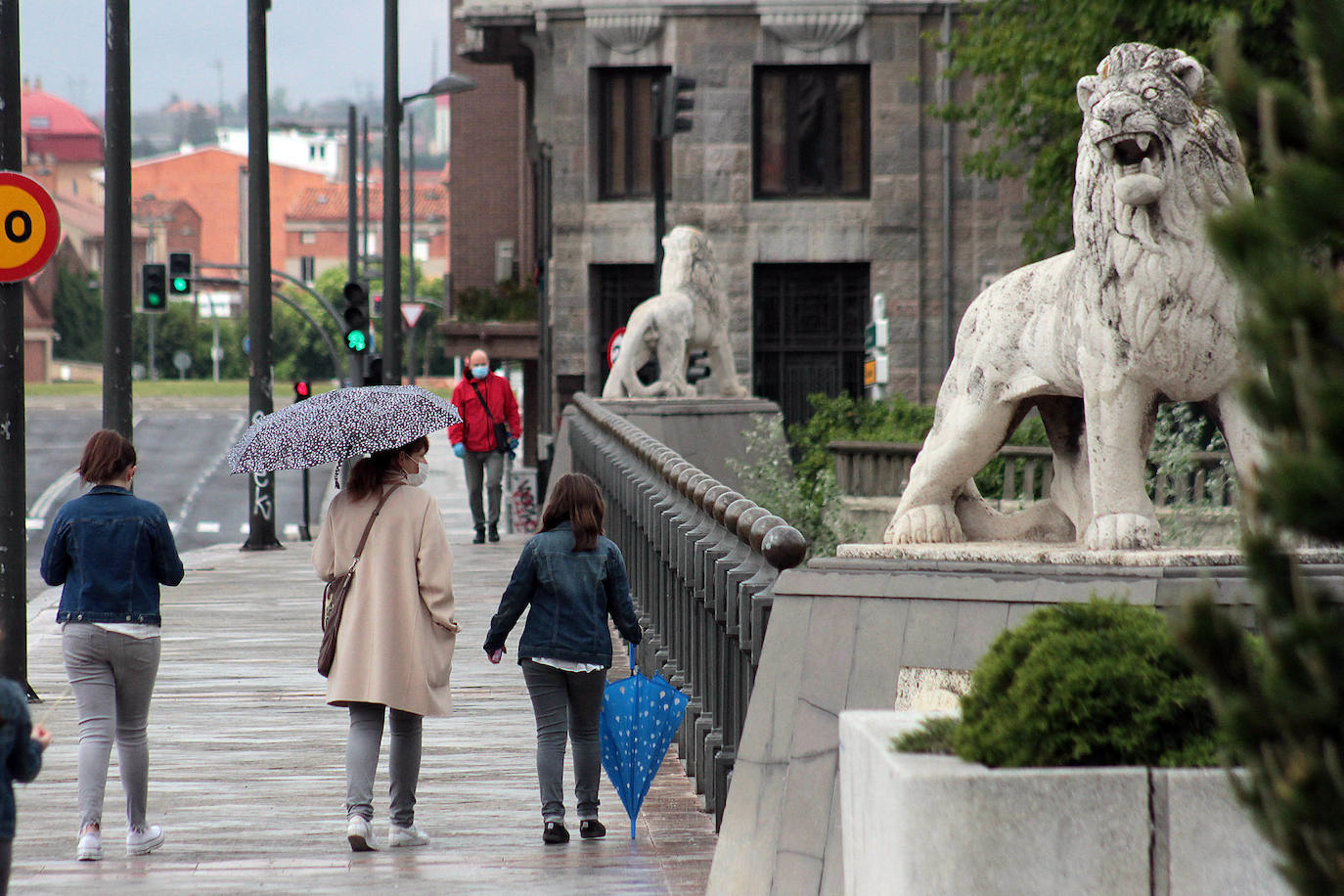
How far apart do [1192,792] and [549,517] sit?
4.20 m

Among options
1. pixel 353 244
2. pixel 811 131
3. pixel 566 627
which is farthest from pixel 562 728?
pixel 353 244

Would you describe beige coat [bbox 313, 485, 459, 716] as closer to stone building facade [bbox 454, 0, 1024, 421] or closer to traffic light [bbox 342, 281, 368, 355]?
traffic light [bbox 342, 281, 368, 355]

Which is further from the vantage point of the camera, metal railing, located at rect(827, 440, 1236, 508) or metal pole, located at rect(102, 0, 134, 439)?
metal railing, located at rect(827, 440, 1236, 508)

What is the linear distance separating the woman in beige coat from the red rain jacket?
14218 millimetres

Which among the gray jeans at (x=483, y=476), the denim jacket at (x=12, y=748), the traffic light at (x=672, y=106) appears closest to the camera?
the denim jacket at (x=12, y=748)

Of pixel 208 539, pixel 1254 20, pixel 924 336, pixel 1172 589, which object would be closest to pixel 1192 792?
pixel 1172 589

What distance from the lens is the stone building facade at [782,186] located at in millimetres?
32094

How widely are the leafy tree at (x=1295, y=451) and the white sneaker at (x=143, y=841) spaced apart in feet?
18.9

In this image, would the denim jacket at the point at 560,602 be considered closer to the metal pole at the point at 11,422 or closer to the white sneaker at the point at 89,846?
the white sneaker at the point at 89,846

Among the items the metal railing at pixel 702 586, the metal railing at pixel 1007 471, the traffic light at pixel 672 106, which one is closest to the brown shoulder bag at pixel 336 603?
the metal railing at pixel 702 586

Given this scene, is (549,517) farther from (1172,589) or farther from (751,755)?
(1172,589)

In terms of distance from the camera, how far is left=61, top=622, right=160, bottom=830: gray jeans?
7434 mm

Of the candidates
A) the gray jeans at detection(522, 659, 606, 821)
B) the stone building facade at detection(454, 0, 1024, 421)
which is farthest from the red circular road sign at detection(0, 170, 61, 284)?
the stone building facade at detection(454, 0, 1024, 421)

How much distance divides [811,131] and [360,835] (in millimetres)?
26386
